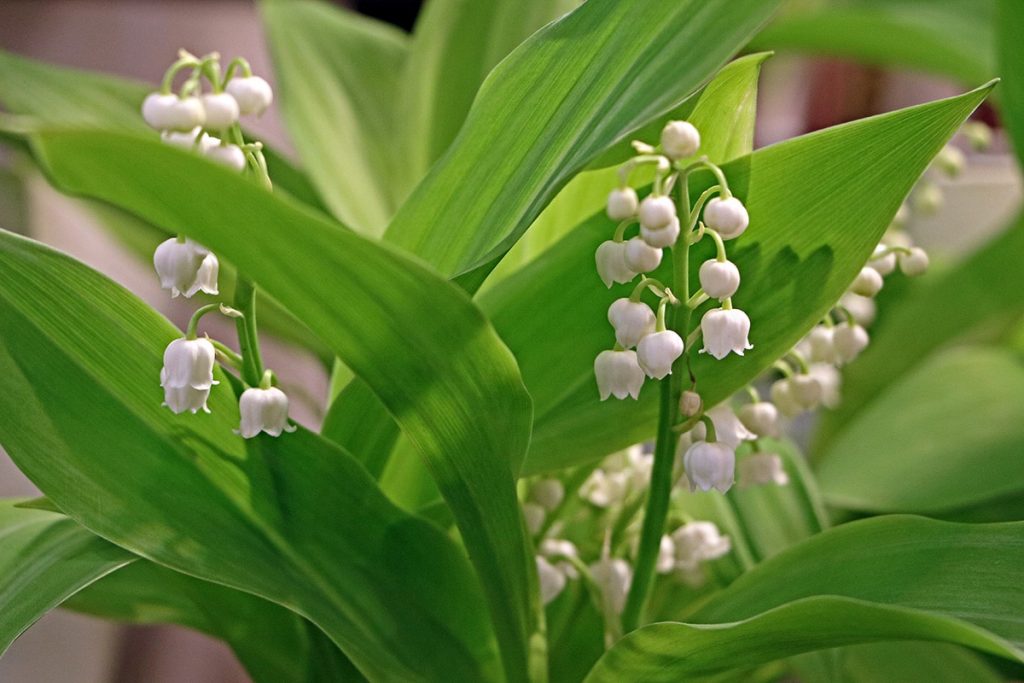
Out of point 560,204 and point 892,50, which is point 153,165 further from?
point 892,50

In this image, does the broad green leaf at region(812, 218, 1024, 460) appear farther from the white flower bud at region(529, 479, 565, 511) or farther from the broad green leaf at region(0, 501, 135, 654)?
the broad green leaf at region(0, 501, 135, 654)

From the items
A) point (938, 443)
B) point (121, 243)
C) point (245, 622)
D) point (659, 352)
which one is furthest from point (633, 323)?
point (121, 243)

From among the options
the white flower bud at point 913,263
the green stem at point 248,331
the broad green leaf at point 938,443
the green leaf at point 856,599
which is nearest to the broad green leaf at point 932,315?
the broad green leaf at point 938,443

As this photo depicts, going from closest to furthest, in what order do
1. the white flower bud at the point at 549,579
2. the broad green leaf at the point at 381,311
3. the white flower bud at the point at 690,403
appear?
the broad green leaf at the point at 381,311
the white flower bud at the point at 690,403
the white flower bud at the point at 549,579

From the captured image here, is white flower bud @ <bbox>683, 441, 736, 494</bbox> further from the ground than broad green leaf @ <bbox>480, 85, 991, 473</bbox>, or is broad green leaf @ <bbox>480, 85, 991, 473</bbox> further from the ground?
broad green leaf @ <bbox>480, 85, 991, 473</bbox>

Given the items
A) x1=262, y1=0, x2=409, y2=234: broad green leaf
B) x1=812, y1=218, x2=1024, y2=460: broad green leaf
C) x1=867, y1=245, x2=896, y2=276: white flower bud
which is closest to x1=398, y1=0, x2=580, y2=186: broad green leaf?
x1=262, y1=0, x2=409, y2=234: broad green leaf

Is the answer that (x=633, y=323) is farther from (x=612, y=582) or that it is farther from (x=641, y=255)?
(x=612, y=582)

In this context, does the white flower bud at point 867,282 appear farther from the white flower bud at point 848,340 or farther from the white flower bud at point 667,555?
the white flower bud at point 667,555

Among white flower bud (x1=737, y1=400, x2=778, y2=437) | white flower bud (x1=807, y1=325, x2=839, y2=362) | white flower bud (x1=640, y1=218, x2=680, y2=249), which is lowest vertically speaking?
white flower bud (x1=737, y1=400, x2=778, y2=437)
